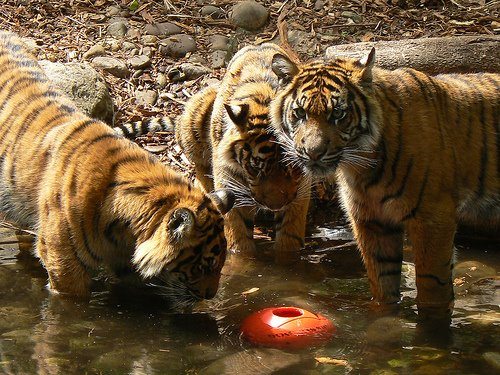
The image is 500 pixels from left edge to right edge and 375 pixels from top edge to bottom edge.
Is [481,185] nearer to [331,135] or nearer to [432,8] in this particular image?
[331,135]

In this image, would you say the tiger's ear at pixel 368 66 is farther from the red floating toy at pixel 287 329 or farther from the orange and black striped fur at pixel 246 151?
the red floating toy at pixel 287 329

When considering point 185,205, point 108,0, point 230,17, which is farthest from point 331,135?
point 108,0

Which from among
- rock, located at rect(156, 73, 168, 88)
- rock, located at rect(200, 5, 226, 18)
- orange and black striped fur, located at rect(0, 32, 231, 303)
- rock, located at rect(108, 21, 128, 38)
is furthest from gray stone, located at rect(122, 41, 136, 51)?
orange and black striped fur, located at rect(0, 32, 231, 303)

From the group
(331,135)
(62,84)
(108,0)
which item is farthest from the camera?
(108,0)

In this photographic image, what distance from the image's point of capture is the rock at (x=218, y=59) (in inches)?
301

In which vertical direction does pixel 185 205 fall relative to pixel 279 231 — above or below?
above

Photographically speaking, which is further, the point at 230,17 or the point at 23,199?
the point at 230,17

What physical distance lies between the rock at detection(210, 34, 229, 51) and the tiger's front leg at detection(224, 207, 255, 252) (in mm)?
2516

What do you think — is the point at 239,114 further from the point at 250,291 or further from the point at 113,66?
the point at 113,66

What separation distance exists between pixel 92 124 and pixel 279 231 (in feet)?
4.99

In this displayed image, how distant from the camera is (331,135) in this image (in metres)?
4.19

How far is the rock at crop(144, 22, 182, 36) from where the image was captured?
8.05m

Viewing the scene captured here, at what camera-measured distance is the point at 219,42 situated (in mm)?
7863

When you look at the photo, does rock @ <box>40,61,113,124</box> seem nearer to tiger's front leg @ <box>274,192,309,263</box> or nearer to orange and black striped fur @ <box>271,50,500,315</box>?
tiger's front leg @ <box>274,192,309,263</box>
